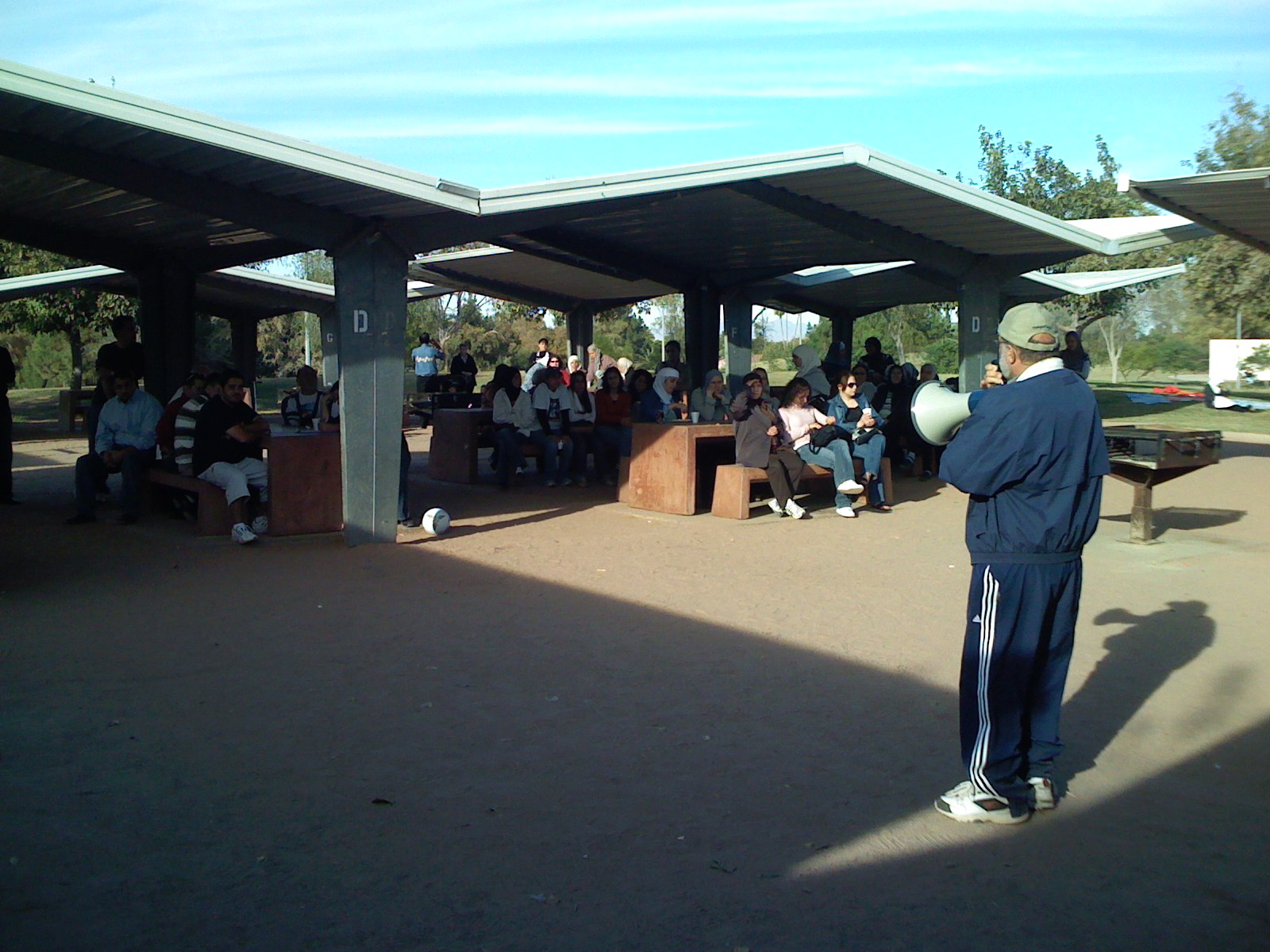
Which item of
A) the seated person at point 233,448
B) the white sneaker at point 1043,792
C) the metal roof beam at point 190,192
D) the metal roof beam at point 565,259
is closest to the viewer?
the white sneaker at point 1043,792

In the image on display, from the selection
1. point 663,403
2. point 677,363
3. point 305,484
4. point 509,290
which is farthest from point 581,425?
point 509,290

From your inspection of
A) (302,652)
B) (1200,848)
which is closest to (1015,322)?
(1200,848)

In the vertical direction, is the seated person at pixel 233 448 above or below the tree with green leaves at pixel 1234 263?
below

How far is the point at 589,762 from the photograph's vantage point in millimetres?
4793

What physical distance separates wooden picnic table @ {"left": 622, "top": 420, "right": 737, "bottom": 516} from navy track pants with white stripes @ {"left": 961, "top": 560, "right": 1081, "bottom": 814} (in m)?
7.24

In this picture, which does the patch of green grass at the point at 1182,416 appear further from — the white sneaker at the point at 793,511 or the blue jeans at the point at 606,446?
the white sneaker at the point at 793,511

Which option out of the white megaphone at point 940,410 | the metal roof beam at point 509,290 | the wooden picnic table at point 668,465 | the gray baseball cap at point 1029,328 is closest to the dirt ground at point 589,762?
the white megaphone at point 940,410

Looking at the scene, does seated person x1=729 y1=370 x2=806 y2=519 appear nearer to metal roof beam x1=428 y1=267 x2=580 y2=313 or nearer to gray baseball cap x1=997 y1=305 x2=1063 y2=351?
gray baseball cap x1=997 y1=305 x2=1063 y2=351

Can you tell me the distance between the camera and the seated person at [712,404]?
519 inches

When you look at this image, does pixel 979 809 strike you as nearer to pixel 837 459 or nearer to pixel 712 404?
pixel 837 459

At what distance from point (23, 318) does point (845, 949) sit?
26704 millimetres

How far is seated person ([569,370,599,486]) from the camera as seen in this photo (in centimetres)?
1363

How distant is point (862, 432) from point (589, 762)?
7.74 m

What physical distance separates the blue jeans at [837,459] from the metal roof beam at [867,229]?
2.50 metres
